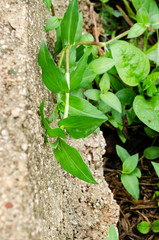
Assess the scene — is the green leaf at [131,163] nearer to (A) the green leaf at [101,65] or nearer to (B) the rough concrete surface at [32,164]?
(B) the rough concrete surface at [32,164]

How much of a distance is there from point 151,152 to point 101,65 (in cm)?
69

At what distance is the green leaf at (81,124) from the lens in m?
0.80

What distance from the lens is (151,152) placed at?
159 cm

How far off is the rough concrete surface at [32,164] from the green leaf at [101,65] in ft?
0.84

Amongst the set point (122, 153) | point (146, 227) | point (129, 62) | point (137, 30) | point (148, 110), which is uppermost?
point (137, 30)

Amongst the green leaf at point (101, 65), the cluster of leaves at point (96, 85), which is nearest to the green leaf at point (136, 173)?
the cluster of leaves at point (96, 85)

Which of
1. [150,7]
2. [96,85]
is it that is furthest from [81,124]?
[150,7]

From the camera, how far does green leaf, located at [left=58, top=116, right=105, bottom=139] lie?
0.80 metres

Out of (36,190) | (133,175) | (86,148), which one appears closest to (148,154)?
(133,175)

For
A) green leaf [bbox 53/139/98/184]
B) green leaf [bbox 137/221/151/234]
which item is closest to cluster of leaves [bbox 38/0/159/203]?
green leaf [bbox 53/139/98/184]

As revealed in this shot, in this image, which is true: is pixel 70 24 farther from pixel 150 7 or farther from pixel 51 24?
pixel 150 7

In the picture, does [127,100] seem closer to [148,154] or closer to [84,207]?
[148,154]

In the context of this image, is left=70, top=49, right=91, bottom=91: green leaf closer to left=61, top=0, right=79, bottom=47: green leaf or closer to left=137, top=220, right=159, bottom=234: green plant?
left=61, top=0, right=79, bottom=47: green leaf

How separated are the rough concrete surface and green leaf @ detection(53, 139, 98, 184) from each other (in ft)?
0.17
